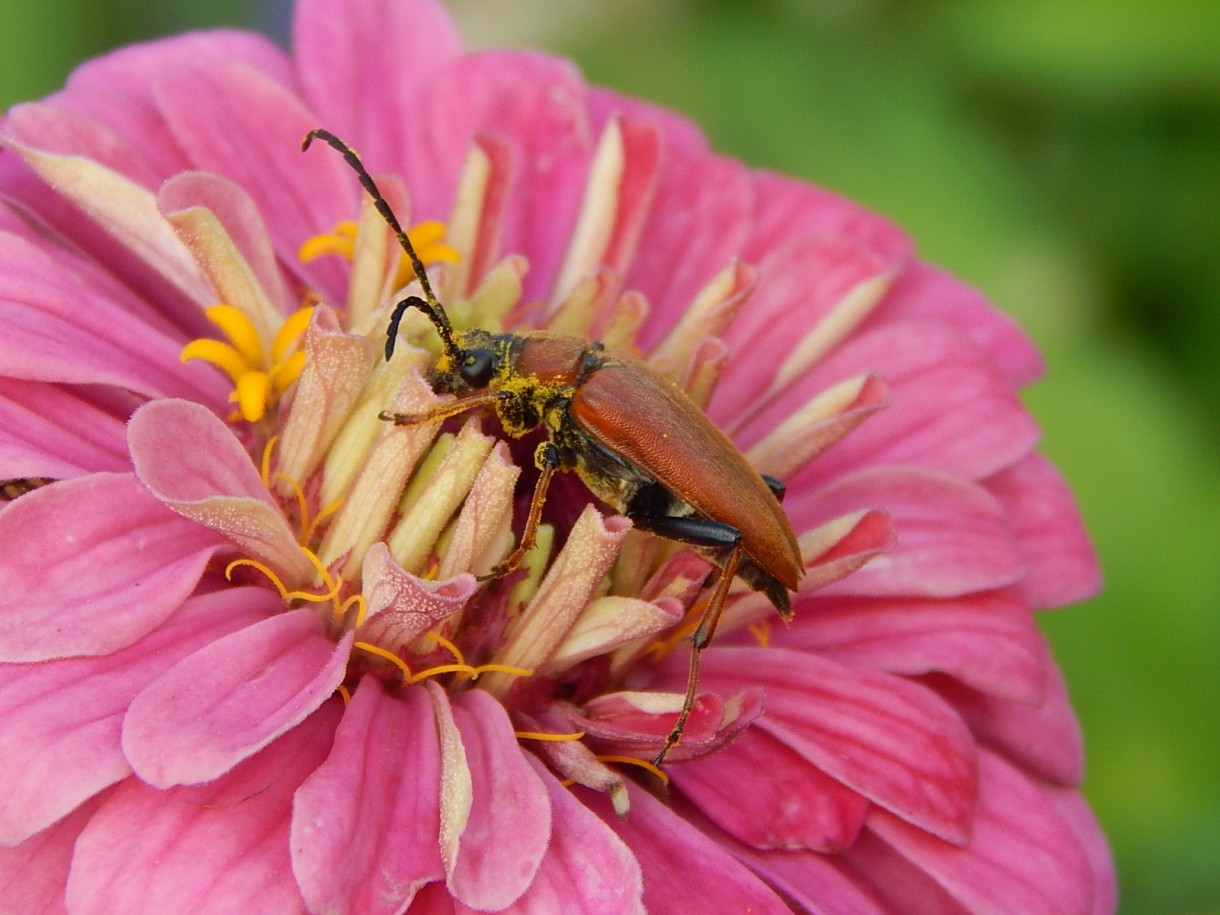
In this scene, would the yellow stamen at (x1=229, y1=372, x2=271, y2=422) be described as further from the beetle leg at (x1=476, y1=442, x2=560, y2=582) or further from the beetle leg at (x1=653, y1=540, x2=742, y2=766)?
the beetle leg at (x1=653, y1=540, x2=742, y2=766)

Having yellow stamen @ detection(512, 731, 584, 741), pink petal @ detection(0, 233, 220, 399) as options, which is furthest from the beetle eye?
yellow stamen @ detection(512, 731, 584, 741)

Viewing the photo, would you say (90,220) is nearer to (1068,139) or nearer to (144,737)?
(144,737)

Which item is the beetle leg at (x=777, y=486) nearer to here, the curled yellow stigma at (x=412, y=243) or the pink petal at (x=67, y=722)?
the curled yellow stigma at (x=412, y=243)

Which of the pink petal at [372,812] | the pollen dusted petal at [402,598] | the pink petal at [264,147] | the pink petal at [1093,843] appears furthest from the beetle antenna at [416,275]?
the pink petal at [1093,843]

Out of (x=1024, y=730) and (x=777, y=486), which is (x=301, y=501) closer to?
(x=777, y=486)

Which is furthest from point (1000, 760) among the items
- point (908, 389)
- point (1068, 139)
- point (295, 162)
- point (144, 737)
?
point (1068, 139)

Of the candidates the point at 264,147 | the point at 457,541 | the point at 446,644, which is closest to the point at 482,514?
the point at 457,541

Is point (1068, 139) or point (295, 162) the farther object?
point (1068, 139)
